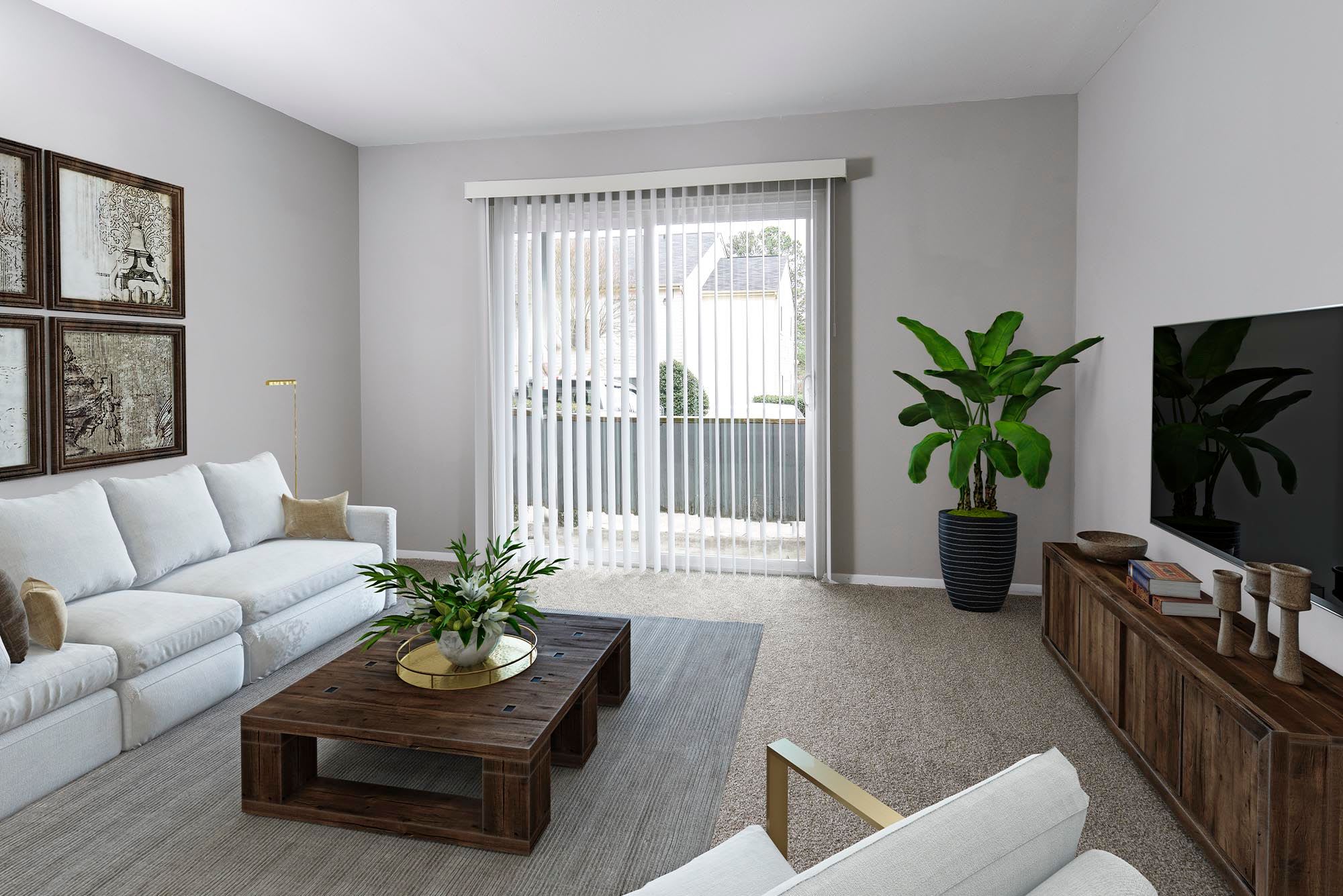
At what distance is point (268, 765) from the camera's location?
90.4 inches

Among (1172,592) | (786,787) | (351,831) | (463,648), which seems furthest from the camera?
(1172,592)

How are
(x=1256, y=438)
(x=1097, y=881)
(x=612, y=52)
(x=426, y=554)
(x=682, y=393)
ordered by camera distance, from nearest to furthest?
(x=1097, y=881), (x=1256, y=438), (x=612, y=52), (x=682, y=393), (x=426, y=554)

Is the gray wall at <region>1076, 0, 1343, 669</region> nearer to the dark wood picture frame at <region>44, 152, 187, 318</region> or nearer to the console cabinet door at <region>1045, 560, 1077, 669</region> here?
the console cabinet door at <region>1045, 560, 1077, 669</region>

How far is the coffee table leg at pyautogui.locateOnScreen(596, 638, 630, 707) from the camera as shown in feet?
10.2

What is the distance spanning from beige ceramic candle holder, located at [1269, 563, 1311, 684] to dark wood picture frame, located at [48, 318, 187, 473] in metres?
4.53

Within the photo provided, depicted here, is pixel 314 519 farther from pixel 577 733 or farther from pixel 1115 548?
pixel 1115 548

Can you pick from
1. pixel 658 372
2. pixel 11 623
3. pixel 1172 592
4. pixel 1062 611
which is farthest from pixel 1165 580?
pixel 11 623

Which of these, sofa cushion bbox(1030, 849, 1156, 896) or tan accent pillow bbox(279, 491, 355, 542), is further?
tan accent pillow bbox(279, 491, 355, 542)

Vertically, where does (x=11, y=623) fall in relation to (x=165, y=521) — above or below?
below

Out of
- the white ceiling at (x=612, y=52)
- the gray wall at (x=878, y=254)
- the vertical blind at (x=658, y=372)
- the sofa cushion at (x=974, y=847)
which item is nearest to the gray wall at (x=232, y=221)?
the white ceiling at (x=612, y=52)

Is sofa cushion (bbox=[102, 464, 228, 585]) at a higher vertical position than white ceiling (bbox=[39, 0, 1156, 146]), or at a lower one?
lower

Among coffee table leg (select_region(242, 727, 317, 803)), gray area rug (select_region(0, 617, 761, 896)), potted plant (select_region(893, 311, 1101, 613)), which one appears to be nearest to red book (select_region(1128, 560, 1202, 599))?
potted plant (select_region(893, 311, 1101, 613))

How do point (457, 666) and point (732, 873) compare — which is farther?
point (457, 666)

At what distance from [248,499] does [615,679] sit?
2197mm
